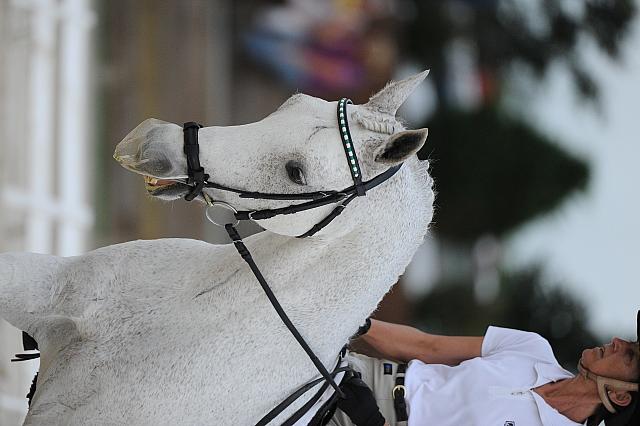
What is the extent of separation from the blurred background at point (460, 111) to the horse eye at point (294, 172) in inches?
221

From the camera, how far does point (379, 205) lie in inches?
103

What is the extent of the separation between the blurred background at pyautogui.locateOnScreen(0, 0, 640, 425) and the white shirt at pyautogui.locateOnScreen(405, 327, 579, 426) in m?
5.12

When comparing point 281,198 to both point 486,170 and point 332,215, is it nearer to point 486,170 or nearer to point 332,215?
point 332,215

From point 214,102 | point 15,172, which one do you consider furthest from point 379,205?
point 214,102

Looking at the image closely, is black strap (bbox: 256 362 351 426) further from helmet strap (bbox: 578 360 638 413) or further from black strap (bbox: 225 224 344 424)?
helmet strap (bbox: 578 360 638 413)

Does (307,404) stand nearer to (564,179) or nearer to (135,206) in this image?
(135,206)

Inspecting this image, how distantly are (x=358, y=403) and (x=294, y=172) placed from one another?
0.80 metres

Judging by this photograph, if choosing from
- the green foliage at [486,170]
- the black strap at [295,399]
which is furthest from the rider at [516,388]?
the green foliage at [486,170]

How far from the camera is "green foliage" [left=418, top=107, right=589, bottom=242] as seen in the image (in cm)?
1091

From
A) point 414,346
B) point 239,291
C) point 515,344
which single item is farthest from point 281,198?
point 515,344

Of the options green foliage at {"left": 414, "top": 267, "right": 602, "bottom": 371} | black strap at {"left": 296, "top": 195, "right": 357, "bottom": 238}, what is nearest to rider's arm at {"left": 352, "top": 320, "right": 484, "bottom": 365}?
black strap at {"left": 296, "top": 195, "right": 357, "bottom": 238}

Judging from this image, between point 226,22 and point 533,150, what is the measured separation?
3.74m

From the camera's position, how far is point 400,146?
2475mm

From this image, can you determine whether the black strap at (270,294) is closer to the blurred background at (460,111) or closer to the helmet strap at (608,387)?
the helmet strap at (608,387)
